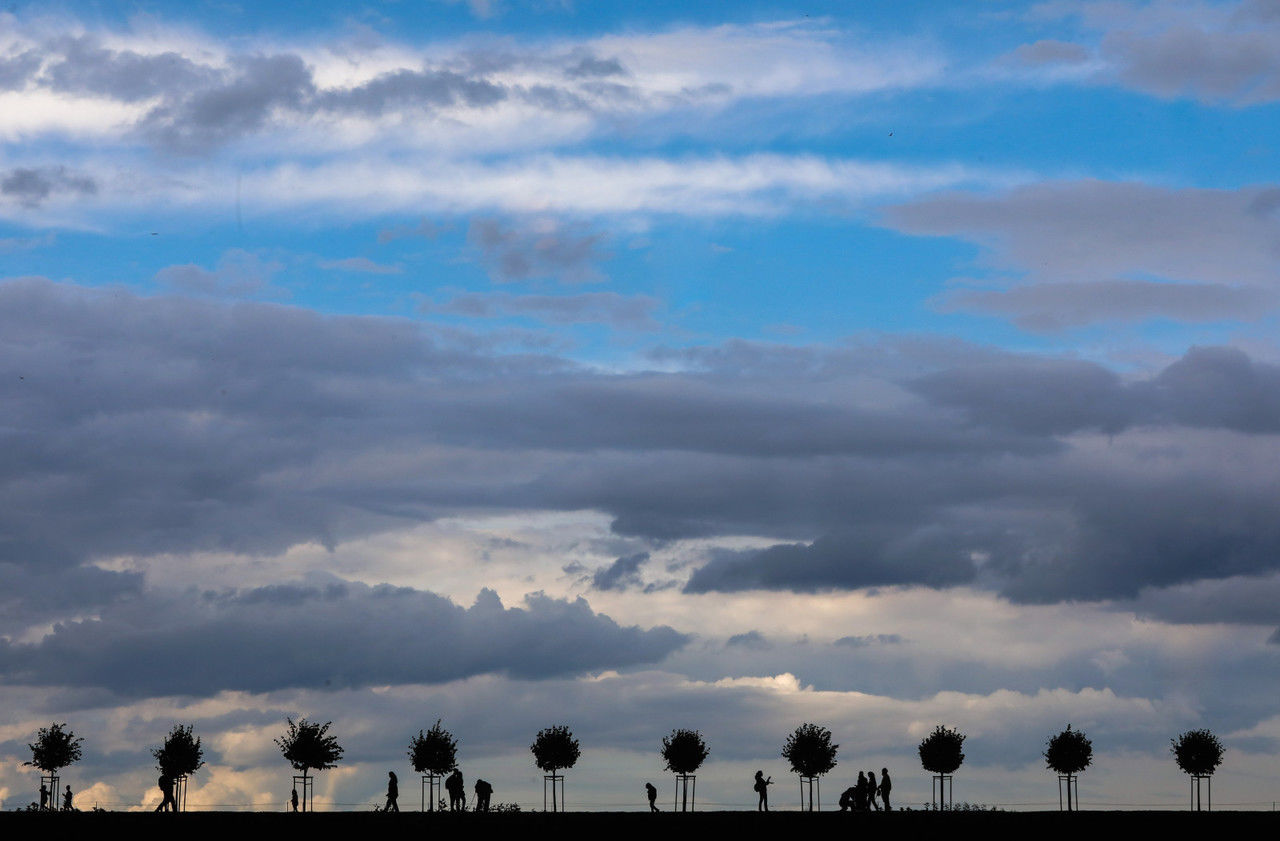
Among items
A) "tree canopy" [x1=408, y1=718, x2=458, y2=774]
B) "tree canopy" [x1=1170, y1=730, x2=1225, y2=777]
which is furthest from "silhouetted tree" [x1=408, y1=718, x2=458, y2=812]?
"tree canopy" [x1=1170, y1=730, x2=1225, y2=777]

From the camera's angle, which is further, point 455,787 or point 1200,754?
point 1200,754

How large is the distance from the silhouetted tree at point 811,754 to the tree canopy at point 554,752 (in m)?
13.2

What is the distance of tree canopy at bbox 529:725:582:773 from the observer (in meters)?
91.4

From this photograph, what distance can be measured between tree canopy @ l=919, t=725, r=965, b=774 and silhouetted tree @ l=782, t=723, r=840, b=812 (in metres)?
5.38

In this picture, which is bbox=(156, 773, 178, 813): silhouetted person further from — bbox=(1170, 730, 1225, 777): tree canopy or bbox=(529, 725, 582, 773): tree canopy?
bbox=(1170, 730, 1225, 777): tree canopy

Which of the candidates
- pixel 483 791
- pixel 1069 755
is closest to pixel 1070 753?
pixel 1069 755

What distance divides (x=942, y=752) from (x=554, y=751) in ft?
77.2

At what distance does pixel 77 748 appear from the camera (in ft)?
308

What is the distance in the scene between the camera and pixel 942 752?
91.3m
